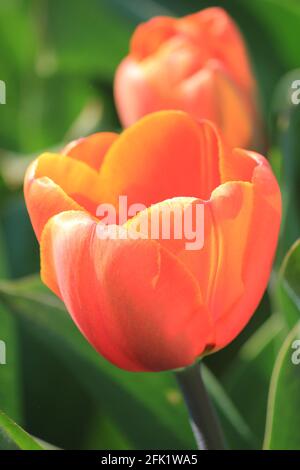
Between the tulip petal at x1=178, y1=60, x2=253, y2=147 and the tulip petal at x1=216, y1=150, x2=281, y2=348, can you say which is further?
the tulip petal at x1=178, y1=60, x2=253, y2=147

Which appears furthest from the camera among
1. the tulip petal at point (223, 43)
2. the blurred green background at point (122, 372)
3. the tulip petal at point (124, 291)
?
the tulip petal at point (223, 43)

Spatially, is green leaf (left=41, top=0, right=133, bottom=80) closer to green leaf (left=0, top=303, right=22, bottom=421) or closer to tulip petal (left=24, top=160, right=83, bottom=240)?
green leaf (left=0, top=303, right=22, bottom=421)

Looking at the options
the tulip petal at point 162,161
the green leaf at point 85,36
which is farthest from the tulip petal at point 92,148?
the green leaf at point 85,36

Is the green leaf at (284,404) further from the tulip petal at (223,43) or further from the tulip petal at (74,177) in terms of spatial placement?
the tulip petal at (223,43)

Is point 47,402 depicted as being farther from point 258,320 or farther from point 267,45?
point 267,45

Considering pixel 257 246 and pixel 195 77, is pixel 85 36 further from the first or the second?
pixel 257 246

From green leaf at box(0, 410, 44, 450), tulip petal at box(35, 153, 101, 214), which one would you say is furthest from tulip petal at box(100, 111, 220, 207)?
green leaf at box(0, 410, 44, 450)
